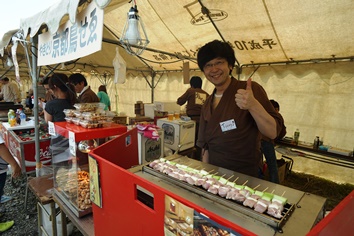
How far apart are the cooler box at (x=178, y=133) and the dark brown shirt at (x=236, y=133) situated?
4.58 ft

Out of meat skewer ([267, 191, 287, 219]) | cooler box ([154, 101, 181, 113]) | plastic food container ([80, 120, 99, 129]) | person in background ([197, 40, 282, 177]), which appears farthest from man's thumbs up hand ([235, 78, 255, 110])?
cooler box ([154, 101, 181, 113])

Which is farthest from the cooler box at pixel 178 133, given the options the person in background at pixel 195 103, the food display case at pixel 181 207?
the food display case at pixel 181 207

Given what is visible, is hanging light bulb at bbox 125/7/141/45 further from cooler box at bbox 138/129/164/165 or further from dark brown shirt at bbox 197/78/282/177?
cooler box at bbox 138/129/164/165

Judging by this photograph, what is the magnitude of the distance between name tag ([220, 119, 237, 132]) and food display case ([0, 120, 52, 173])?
293 cm

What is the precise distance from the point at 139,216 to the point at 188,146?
233 centimetres

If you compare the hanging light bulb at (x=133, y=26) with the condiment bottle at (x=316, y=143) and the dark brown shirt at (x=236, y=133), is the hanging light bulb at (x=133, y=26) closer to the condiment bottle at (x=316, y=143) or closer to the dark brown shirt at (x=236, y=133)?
the dark brown shirt at (x=236, y=133)

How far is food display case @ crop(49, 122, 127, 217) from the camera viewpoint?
1342mm

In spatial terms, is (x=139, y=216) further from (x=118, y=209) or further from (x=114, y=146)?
(x=114, y=146)

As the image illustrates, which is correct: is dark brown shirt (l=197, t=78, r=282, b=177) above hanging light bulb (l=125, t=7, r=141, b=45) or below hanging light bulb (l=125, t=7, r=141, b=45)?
below

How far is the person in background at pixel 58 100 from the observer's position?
7.47 ft

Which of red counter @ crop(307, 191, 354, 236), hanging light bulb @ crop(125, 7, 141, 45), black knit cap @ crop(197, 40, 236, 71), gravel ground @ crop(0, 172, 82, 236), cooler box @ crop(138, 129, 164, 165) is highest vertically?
hanging light bulb @ crop(125, 7, 141, 45)

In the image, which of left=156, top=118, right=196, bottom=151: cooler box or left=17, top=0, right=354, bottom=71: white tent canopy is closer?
left=17, top=0, right=354, bottom=71: white tent canopy

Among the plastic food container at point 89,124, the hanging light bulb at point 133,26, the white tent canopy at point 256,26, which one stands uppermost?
the white tent canopy at point 256,26

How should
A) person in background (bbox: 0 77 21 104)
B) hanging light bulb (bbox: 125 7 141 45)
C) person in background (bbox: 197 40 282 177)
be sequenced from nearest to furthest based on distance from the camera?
1. person in background (bbox: 197 40 282 177)
2. hanging light bulb (bbox: 125 7 141 45)
3. person in background (bbox: 0 77 21 104)
